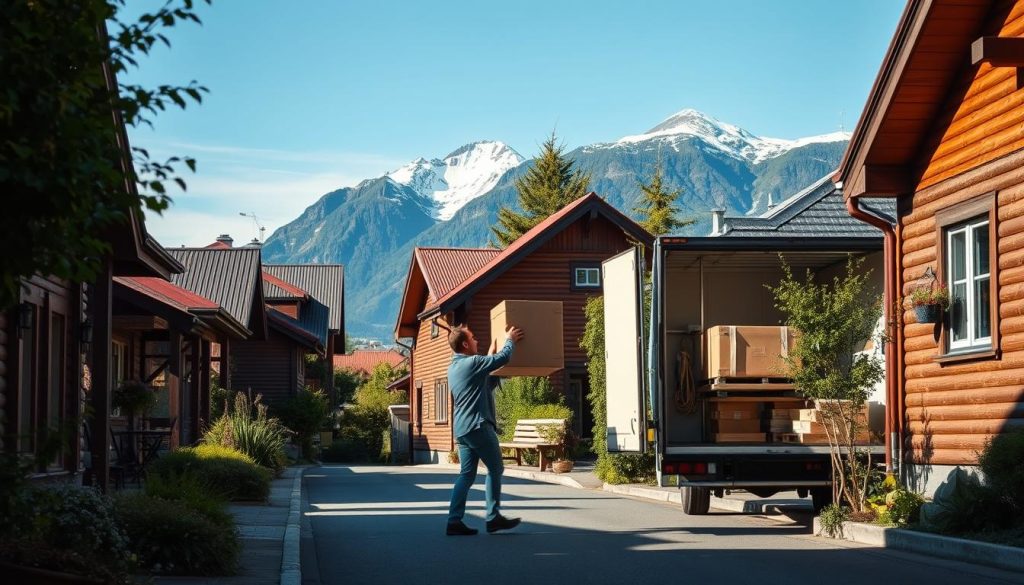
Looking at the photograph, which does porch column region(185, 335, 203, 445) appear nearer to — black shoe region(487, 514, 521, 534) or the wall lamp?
the wall lamp

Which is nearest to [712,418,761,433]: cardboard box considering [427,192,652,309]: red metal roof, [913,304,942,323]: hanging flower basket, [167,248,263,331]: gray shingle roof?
[913,304,942,323]: hanging flower basket

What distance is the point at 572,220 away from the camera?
37969 mm

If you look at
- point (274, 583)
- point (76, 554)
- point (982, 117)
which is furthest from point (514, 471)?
point (76, 554)

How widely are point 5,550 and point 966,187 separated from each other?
1015cm

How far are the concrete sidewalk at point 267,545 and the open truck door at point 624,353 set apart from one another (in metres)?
3.70

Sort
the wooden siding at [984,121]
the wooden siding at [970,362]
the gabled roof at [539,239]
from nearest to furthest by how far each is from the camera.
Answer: the wooden siding at [970,362]
the wooden siding at [984,121]
the gabled roof at [539,239]

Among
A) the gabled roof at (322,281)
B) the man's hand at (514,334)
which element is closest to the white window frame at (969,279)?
the man's hand at (514,334)

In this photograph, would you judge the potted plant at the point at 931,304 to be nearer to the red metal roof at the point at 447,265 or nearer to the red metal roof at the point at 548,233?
the red metal roof at the point at 548,233

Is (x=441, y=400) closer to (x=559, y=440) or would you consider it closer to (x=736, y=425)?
(x=559, y=440)

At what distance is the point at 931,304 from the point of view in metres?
14.0

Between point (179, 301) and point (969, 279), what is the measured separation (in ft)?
50.4

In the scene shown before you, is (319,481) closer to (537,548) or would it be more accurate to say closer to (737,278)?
(737,278)

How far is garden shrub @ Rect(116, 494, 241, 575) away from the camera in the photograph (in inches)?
380

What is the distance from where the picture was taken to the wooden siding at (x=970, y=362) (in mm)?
12898
